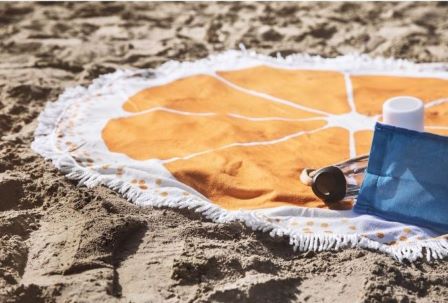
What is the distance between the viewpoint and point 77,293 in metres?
1.82

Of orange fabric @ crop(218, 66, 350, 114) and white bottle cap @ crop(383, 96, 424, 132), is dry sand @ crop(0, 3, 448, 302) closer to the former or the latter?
orange fabric @ crop(218, 66, 350, 114)

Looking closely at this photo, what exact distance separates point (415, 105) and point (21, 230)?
127 centimetres

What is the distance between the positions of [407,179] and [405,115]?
255mm

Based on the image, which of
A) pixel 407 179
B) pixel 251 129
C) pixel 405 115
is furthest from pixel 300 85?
pixel 407 179

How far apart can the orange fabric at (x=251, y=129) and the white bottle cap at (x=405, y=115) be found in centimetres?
24

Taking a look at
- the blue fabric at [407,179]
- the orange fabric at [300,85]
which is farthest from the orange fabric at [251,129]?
the blue fabric at [407,179]

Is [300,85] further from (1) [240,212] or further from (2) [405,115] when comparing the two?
(1) [240,212]

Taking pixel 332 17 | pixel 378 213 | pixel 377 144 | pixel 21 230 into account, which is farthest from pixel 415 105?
pixel 332 17

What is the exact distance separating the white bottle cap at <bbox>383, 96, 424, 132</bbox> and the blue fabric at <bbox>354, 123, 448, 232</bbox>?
0.17 meters

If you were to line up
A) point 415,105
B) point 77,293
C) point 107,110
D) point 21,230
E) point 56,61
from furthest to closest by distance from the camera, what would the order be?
1. point 56,61
2. point 107,110
3. point 415,105
4. point 21,230
5. point 77,293

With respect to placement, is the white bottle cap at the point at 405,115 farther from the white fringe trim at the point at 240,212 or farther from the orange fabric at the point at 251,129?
the white fringe trim at the point at 240,212

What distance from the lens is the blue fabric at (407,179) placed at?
2.12m

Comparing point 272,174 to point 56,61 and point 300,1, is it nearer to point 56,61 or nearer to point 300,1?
point 56,61

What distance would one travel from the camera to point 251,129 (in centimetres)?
273
